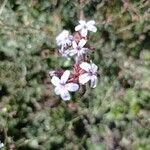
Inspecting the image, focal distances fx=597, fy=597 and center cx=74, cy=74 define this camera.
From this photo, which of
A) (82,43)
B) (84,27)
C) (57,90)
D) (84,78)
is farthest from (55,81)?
(84,27)

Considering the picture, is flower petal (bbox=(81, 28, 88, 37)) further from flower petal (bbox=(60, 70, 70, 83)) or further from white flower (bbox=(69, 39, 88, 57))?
flower petal (bbox=(60, 70, 70, 83))

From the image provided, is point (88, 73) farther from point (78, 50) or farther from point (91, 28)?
point (91, 28)

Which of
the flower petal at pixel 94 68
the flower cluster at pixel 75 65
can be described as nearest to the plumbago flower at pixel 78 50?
the flower cluster at pixel 75 65

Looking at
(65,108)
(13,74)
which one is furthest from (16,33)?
(65,108)

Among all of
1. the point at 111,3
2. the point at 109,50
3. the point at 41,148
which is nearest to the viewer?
the point at 41,148

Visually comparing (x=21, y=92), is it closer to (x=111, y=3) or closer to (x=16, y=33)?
(x=16, y=33)
